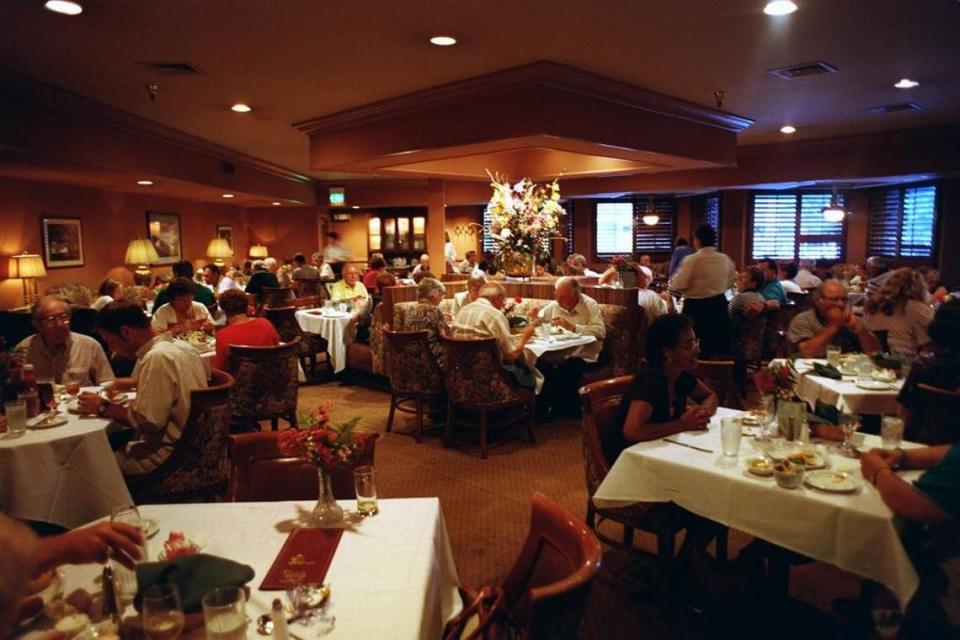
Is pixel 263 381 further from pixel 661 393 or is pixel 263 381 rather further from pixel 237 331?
pixel 661 393

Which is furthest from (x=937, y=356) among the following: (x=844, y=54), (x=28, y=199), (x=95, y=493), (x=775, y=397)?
(x=28, y=199)

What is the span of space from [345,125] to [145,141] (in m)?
2.51

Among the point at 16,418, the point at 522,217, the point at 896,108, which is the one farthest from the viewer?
the point at 522,217

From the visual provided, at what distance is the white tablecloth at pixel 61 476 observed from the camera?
2984 mm

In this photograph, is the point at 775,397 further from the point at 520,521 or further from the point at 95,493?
the point at 95,493

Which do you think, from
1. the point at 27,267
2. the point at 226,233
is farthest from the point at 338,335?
the point at 226,233

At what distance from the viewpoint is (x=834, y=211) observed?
1097 cm

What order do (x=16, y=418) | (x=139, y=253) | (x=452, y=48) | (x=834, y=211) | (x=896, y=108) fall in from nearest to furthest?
(x=16, y=418) < (x=452, y=48) < (x=896, y=108) < (x=139, y=253) < (x=834, y=211)

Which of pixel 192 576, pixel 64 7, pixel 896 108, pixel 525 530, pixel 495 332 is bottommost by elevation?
pixel 525 530

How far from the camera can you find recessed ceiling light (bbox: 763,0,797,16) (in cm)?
370

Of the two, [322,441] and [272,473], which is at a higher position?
[322,441]

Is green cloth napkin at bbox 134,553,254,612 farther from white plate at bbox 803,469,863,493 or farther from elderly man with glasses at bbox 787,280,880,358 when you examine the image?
elderly man with glasses at bbox 787,280,880,358

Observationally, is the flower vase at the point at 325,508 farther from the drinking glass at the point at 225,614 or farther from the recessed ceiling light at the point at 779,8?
the recessed ceiling light at the point at 779,8

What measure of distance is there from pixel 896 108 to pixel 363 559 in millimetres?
7555
